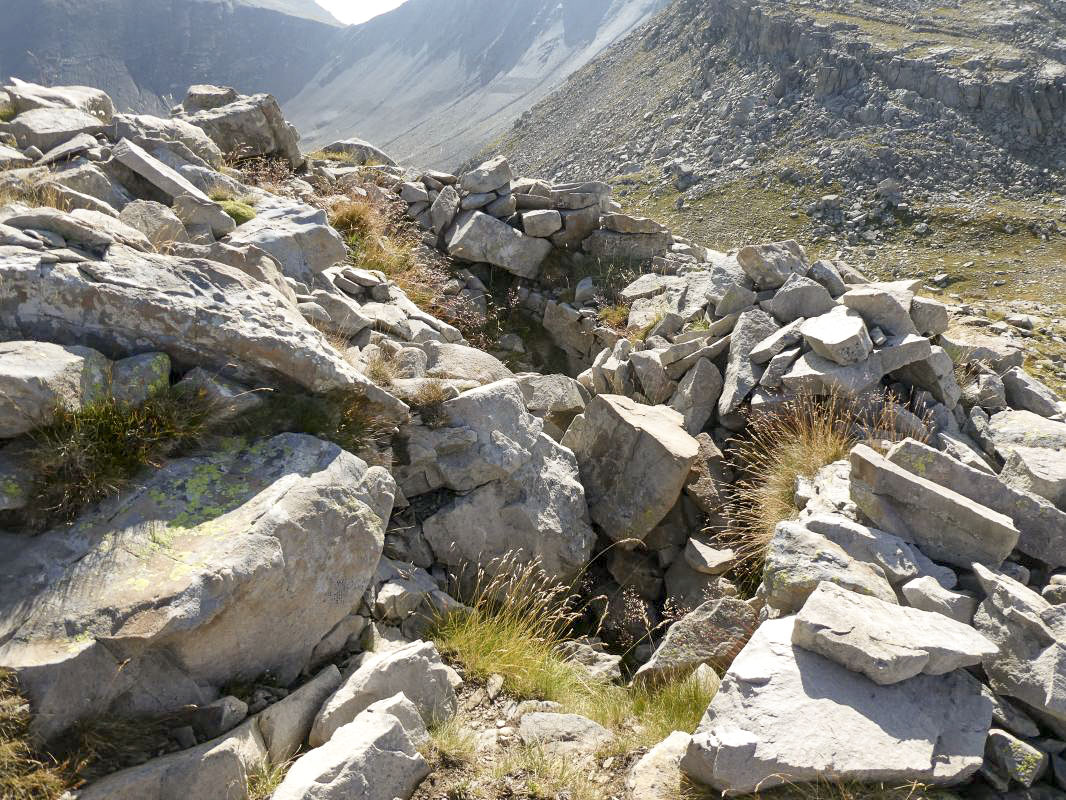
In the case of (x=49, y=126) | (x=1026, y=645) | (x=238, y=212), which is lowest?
(x=1026, y=645)

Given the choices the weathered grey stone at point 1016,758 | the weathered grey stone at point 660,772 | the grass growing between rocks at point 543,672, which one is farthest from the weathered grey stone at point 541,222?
the weathered grey stone at point 1016,758

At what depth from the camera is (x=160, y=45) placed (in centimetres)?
17912

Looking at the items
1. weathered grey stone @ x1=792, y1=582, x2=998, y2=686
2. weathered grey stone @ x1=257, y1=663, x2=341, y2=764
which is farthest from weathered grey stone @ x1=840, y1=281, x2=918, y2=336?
weathered grey stone @ x1=257, y1=663, x2=341, y2=764

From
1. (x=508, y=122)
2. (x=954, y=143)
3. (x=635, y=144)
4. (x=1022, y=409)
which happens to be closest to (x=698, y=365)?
(x=1022, y=409)

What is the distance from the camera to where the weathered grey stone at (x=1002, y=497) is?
223 inches

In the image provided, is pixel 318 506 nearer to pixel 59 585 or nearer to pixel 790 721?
pixel 59 585

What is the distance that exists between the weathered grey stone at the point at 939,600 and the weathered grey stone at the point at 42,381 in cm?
614

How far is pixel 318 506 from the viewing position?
Answer: 5270 millimetres

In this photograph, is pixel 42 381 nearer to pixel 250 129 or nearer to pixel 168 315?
pixel 168 315

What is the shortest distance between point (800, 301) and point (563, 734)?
21.3 ft

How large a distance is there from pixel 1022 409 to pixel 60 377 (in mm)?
9730

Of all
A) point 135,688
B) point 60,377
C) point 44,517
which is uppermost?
point 60,377

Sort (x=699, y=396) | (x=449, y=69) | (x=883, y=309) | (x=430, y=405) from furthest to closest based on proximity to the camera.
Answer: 1. (x=449, y=69)
2. (x=699, y=396)
3. (x=883, y=309)
4. (x=430, y=405)

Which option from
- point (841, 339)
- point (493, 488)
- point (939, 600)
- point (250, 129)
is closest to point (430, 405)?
point (493, 488)
